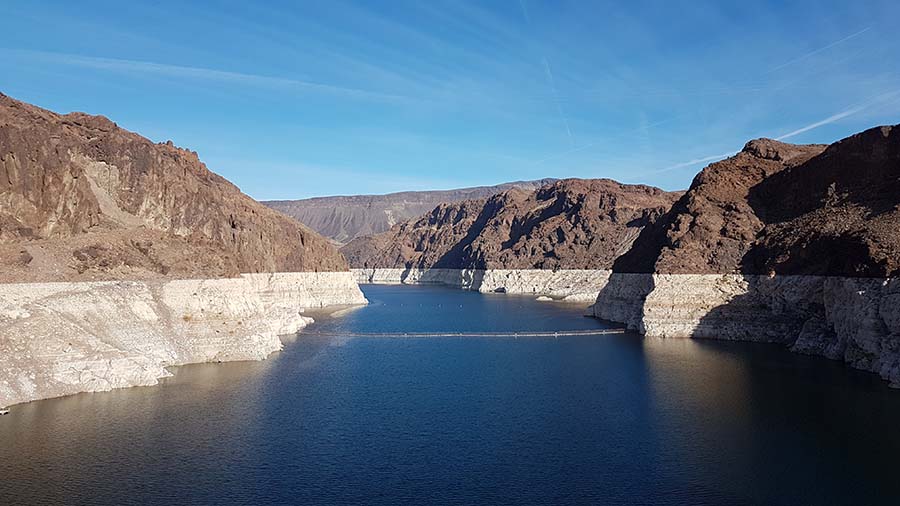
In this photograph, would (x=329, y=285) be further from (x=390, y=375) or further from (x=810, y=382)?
(x=810, y=382)

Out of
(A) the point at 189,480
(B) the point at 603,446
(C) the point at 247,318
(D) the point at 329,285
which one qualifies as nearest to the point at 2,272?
(C) the point at 247,318

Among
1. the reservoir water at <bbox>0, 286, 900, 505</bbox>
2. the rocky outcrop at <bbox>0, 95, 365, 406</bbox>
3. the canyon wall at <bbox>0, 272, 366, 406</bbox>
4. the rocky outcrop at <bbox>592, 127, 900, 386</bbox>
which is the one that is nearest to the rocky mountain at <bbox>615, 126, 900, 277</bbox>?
the rocky outcrop at <bbox>592, 127, 900, 386</bbox>

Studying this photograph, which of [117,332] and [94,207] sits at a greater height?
[94,207]

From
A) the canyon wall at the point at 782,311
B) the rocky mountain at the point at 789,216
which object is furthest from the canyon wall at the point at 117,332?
the rocky mountain at the point at 789,216

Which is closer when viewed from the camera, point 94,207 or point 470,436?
point 470,436

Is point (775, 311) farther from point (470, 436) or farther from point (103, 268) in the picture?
point (103, 268)

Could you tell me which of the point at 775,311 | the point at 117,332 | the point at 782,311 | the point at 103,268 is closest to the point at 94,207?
the point at 103,268

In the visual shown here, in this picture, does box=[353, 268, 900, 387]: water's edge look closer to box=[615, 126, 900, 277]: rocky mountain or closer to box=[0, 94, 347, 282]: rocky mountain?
box=[615, 126, 900, 277]: rocky mountain

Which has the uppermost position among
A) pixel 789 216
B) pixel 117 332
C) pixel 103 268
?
pixel 789 216
